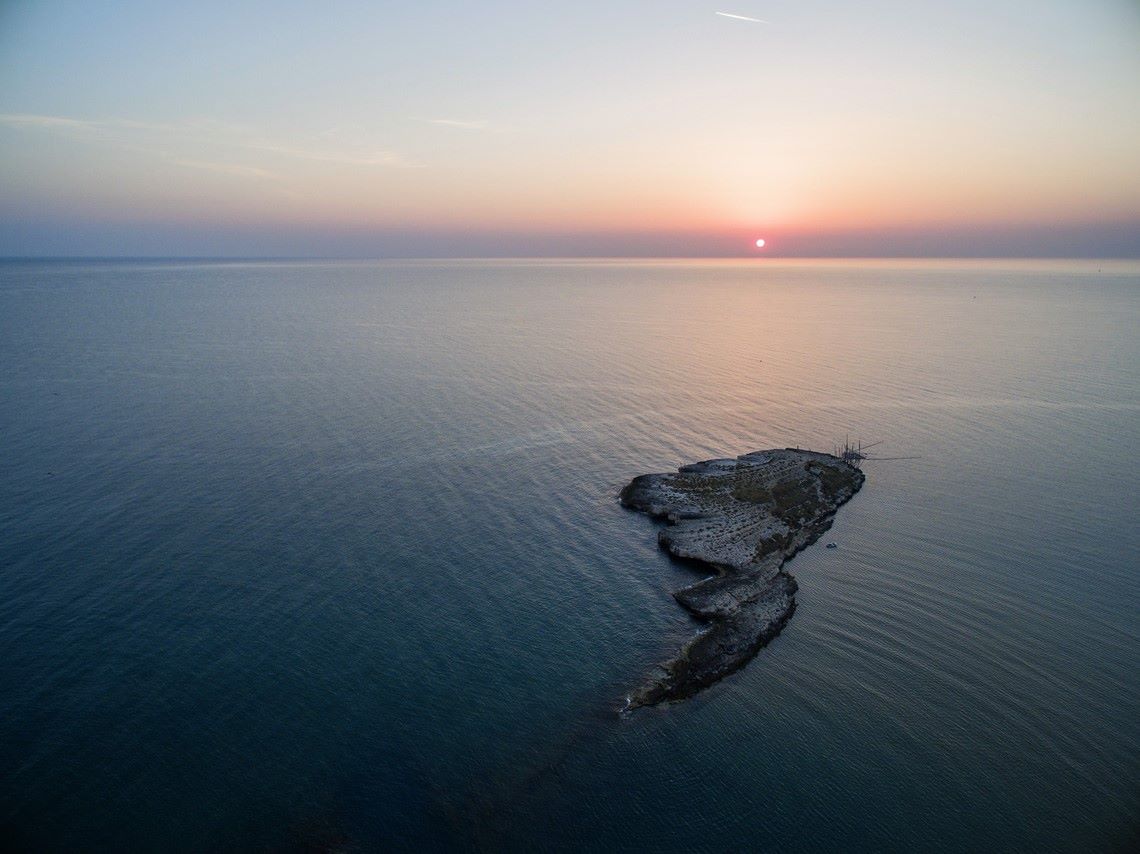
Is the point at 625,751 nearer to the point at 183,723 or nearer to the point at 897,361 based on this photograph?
the point at 183,723

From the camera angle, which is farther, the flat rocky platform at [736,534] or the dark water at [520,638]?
the flat rocky platform at [736,534]

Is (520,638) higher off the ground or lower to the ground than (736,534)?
lower

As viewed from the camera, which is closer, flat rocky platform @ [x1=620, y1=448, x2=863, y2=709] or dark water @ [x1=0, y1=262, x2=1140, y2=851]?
dark water @ [x1=0, y1=262, x2=1140, y2=851]

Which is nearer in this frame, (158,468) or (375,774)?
(375,774)

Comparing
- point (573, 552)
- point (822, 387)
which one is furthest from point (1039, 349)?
point (573, 552)
